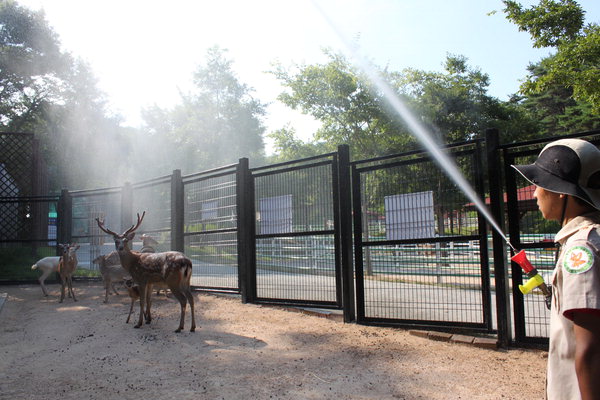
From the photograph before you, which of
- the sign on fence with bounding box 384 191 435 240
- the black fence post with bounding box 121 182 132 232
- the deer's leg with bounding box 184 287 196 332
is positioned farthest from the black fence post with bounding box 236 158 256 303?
the black fence post with bounding box 121 182 132 232

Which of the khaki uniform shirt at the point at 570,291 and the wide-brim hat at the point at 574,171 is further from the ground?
the wide-brim hat at the point at 574,171

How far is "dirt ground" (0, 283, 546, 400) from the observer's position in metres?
4.32

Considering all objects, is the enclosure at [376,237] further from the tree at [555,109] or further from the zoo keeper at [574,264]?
the tree at [555,109]

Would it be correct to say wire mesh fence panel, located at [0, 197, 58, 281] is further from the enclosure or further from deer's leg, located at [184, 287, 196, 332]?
deer's leg, located at [184, 287, 196, 332]

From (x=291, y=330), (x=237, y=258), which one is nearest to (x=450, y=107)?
(x=237, y=258)

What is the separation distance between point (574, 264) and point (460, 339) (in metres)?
4.46

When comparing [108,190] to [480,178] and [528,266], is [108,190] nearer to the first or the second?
[480,178]

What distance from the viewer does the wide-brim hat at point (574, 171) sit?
1.75 m

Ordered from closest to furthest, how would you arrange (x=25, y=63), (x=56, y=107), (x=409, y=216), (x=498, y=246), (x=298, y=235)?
(x=498, y=246) < (x=409, y=216) < (x=298, y=235) < (x=25, y=63) < (x=56, y=107)

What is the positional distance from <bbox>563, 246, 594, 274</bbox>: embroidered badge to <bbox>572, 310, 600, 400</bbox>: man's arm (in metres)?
0.15

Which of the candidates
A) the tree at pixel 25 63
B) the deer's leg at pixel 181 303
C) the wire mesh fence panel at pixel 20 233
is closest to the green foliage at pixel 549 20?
the deer's leg at pixel 181 303

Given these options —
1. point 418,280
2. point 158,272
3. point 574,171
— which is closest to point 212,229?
point 158,272

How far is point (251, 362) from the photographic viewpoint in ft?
17.1

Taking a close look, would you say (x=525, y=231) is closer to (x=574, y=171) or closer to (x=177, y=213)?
(x=574, y=171)
